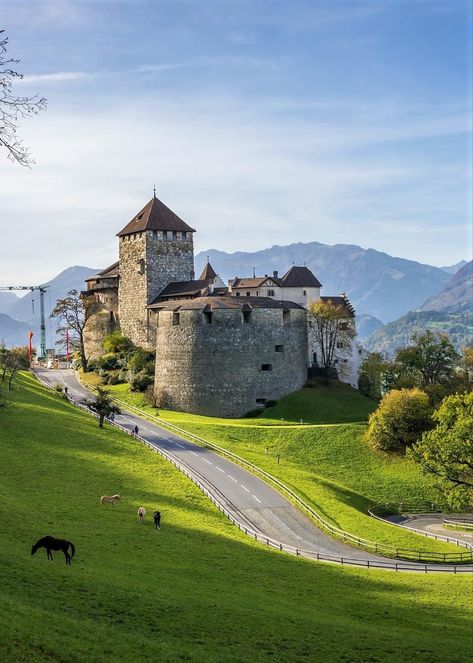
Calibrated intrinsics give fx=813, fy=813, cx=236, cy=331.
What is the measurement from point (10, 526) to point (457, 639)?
1845 centimetres

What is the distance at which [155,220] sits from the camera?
333 ft

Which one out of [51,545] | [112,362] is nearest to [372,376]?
[112,362]

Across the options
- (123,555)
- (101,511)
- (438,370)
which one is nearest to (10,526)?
(123,555)

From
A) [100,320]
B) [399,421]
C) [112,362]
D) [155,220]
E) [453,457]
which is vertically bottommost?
[453,457]

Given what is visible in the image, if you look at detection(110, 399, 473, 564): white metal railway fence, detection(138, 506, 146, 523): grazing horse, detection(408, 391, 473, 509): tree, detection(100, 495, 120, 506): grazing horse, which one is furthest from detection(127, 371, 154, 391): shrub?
detection(138, 506, 146, 523): grazing horse

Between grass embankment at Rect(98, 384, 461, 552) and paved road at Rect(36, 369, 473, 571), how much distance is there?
2313mm

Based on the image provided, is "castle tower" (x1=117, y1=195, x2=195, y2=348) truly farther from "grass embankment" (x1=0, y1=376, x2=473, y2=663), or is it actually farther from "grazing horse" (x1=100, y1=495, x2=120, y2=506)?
"grazing horse" (x1=100, y1=495, x2=120, y2=506)

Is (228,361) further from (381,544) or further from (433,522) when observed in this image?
(381,544)

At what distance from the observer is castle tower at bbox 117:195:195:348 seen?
9950 cm

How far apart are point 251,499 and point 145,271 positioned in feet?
170

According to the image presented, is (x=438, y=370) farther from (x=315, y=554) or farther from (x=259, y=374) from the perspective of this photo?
(x=315, y=554)

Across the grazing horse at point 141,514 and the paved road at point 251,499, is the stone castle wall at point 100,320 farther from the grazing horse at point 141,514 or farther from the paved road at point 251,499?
the grazing horse at point 141,514

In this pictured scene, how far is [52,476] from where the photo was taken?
48.9 meters

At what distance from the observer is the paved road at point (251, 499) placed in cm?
4472
